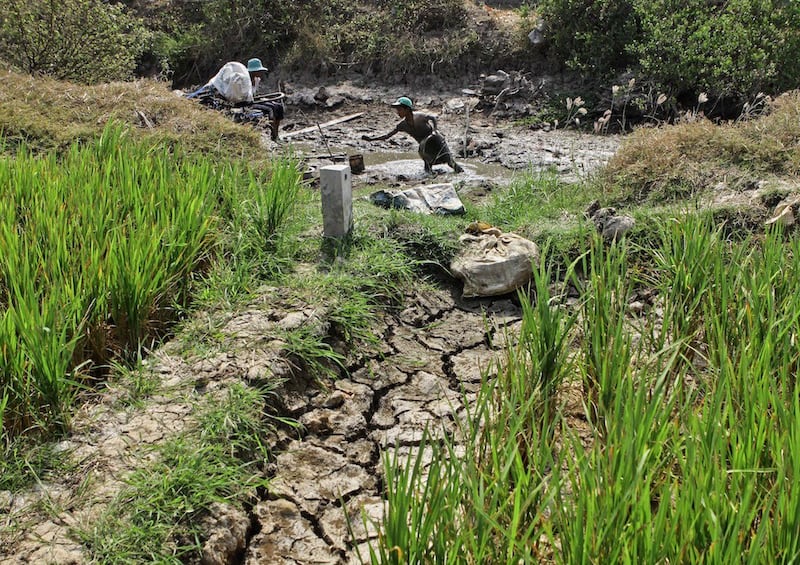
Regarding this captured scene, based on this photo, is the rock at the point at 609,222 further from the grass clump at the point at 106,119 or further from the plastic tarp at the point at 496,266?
the grass clump at the point at 106,119

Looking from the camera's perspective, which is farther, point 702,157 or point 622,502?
point 702,157

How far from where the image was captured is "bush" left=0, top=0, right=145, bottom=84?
7.46 metres

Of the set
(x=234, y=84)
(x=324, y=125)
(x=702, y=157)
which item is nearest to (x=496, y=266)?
(x=702, y=157)

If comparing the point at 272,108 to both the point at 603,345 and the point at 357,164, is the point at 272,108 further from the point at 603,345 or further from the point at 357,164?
the point at 603,345

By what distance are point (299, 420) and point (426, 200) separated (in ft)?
7.71

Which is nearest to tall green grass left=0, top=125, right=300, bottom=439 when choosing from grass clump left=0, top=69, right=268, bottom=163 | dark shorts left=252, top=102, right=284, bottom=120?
grass clump left=0, top=69, right=268, bottom=163

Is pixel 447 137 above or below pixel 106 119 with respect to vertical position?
below

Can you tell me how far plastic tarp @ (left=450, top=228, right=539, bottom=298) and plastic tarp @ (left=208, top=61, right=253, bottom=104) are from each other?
17.4ft

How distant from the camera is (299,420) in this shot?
9.20 ft

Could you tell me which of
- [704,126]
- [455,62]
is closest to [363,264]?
[704,126]

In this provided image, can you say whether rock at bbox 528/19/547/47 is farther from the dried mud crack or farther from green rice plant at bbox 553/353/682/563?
green rice plant at bbox 553/353/682/563

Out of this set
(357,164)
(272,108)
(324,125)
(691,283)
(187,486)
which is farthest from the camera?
(324,125)

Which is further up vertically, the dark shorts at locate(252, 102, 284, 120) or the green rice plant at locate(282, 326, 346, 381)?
the dark shorts at locate(252, 102, 284, 120)

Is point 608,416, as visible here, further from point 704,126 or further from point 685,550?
point 704,126
